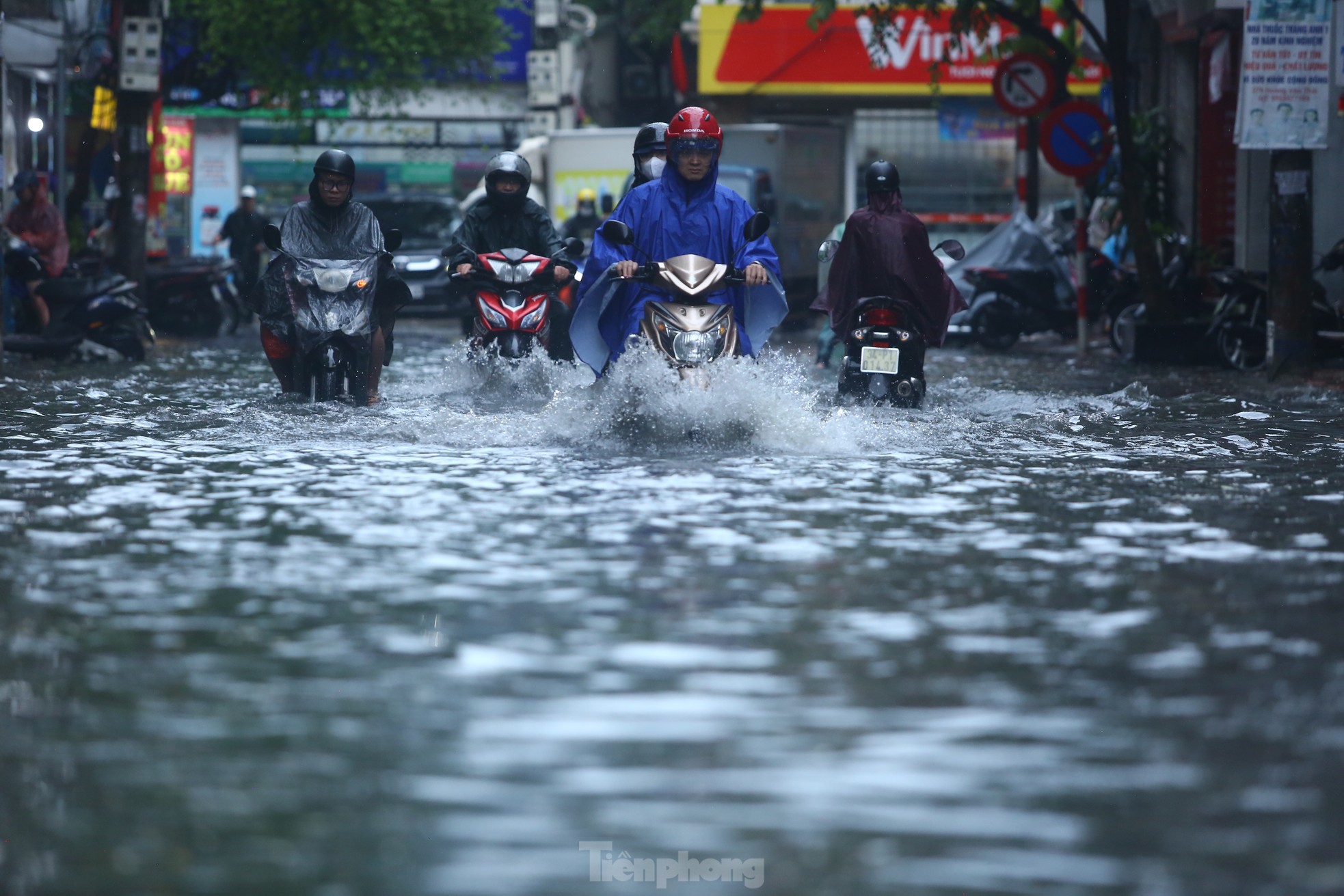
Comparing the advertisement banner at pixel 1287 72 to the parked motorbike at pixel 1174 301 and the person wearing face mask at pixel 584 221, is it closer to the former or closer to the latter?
the parked motorbike at pixel 1174 301

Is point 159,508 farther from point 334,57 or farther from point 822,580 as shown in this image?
point 334,57

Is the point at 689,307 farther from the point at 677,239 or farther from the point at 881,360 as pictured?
the point at 881,360

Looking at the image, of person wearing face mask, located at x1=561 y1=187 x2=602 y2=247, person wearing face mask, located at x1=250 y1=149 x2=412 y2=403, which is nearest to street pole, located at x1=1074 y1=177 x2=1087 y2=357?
person wearing face mask, located at x1=561 y1=187 x2=602 y2=247

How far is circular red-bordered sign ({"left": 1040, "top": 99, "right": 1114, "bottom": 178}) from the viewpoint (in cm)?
2038

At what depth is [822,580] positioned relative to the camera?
22.6 feet

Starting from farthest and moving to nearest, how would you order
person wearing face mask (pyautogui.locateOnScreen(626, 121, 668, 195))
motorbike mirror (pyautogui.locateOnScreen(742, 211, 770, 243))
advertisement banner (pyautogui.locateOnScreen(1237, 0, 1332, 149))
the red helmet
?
advertisement banner (pyautogui.locateOnScreen(1237, 0, 1332, 149))
person wearing face mask (pyautogui.locateOnScreen(626, 121, 668, 195))
the red helmet
motorbike mirror (pyautogui.locateOnScreen(742, 211, 770, 243))

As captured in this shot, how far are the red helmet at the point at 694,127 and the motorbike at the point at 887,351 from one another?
1822 millimetres

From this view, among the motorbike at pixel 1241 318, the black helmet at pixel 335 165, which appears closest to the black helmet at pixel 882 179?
the black helmet at pixel 335 165

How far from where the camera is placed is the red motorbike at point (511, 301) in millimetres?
14242

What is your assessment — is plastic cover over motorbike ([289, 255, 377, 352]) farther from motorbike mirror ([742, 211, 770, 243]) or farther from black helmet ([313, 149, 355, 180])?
motorbike mirror ([742, 211, 770, 243])

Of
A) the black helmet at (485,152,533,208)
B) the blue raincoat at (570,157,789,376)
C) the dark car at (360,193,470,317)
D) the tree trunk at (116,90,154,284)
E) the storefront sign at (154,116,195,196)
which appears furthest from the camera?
the storefront sign at (154,116,195,196)

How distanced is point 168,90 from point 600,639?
30265mm

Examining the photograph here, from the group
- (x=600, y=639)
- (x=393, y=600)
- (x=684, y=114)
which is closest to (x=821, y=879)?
(x=600, y=639)

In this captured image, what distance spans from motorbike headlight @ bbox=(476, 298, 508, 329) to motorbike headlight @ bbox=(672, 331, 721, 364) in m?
3.43
